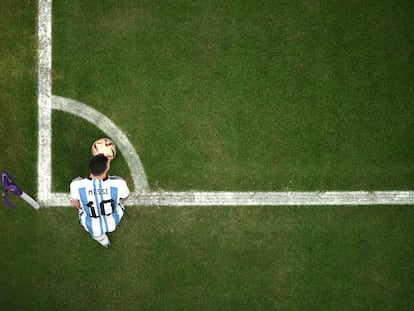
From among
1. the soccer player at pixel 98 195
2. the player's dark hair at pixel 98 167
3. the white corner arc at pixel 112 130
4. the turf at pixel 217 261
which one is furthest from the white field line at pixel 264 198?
the player's dark hair at pixel 98 167

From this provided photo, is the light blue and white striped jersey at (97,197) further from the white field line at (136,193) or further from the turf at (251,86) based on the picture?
the turf at (251,86)

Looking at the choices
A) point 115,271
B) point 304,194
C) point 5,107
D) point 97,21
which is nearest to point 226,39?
point 97,21

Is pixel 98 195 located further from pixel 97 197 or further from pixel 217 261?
pixel 217 261

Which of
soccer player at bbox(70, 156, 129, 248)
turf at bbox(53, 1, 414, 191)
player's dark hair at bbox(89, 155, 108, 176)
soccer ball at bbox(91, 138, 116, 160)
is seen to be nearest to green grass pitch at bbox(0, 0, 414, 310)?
turf at bbox(53, 1, 414, 191)

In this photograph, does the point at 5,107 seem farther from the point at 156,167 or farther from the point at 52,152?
the point at 156,167

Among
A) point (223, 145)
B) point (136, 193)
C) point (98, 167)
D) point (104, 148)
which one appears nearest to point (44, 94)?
point (104, 148)

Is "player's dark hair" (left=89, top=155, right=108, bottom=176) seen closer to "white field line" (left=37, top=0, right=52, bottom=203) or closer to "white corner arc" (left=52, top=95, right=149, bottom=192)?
"white corner arc" (left=52, top=95, right=149, bottom=192)
